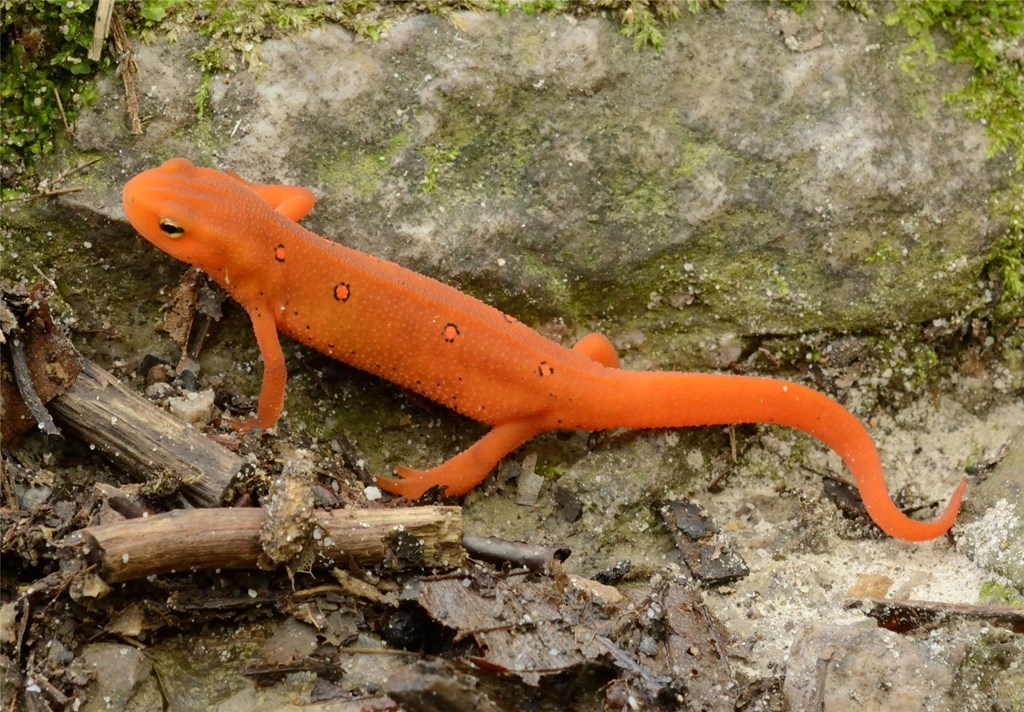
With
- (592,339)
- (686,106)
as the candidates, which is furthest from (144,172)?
(686,106)

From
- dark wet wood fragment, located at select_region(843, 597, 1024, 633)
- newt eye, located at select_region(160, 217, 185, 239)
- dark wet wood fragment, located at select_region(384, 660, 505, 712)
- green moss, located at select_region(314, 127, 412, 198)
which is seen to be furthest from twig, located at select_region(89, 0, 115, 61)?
dark wet wood fragment, located at select_region(843, 597, 1024, 633)

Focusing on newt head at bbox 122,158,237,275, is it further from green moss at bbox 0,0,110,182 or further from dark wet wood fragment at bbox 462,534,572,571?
dark wet wood fragment at bbox 462,534,572,571

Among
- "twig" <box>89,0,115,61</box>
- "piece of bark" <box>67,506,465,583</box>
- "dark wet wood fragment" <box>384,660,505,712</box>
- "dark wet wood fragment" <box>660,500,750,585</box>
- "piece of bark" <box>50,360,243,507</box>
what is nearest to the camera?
"dark wet wood fragment" <box>384,660,505,712</box>

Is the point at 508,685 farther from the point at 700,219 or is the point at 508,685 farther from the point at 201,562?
the point at 700,219

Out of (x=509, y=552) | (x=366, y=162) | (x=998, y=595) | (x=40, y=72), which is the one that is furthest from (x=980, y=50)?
(x=40, y=72)

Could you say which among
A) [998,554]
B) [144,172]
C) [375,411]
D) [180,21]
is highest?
[180,21]

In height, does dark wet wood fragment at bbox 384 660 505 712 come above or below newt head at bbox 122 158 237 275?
below

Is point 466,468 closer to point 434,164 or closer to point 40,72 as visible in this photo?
point 434,164
